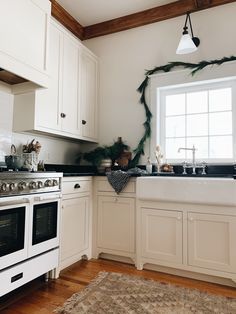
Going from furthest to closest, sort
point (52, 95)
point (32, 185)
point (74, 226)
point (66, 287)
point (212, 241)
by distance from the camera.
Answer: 1. point (52, 95)
2. point (74, 226)
3. point (212, 241)
4. point (66, 287)
5. point (32, 185)

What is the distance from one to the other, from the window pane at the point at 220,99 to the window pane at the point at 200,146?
0.35 meters

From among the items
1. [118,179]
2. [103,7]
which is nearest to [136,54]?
[103,7]

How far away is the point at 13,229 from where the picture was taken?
5.60 ft

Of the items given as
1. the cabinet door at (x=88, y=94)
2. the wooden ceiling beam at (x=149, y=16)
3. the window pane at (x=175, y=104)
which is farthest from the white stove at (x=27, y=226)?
the wooden ceiling beam at (x=149, y=16)

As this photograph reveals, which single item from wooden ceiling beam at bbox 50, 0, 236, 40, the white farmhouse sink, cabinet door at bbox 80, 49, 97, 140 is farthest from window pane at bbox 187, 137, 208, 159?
wooden ceiling beam at bbox 50, 0, 236, 40

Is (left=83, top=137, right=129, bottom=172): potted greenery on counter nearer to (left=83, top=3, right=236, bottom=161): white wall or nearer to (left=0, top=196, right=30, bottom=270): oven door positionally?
(left=83, top=3, right=236, bottom=161): white wall

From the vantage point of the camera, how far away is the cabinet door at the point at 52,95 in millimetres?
2332

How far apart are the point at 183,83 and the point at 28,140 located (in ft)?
5.90

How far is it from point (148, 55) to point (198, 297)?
8.44 feet

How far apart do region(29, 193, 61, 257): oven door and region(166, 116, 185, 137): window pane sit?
1526 mm

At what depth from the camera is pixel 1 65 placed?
1.81 meters

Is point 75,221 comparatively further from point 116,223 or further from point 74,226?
point 116,223

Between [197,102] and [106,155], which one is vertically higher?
[197,102]

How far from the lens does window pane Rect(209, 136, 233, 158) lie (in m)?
2.61
